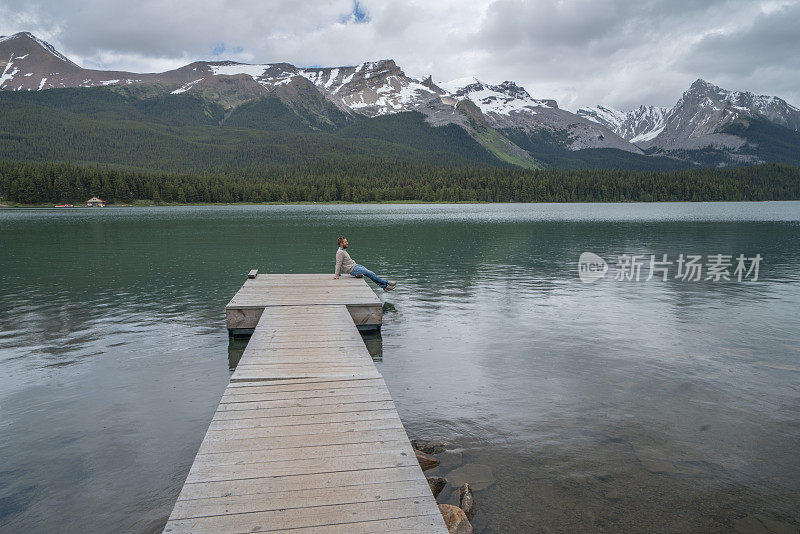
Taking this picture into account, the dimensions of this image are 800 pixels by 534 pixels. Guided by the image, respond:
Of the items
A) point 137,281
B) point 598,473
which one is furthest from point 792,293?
point 137,281

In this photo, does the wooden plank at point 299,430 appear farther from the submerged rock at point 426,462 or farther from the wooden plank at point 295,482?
the submerged rock at point 426,462

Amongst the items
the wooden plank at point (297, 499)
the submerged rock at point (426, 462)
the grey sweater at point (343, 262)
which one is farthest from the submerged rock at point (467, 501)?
the grey sweater at point (343, 262)

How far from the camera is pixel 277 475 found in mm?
7199

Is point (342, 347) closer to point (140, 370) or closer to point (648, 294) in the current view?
point (140, 370)

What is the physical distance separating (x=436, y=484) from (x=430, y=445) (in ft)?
5.53

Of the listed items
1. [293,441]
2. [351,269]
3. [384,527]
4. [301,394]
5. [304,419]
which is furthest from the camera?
[351,269]

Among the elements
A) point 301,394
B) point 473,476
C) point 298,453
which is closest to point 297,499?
point 298,453

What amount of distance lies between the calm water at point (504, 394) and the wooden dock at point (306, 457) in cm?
186

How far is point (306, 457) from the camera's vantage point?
7680mm

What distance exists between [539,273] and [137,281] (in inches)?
1098

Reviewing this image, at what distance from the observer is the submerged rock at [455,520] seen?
783cm

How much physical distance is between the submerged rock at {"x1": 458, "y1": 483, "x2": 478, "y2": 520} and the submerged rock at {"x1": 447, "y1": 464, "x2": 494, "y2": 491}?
1.34 ft

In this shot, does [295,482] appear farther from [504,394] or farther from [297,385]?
[504,394]

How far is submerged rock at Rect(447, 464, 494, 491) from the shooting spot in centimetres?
960
